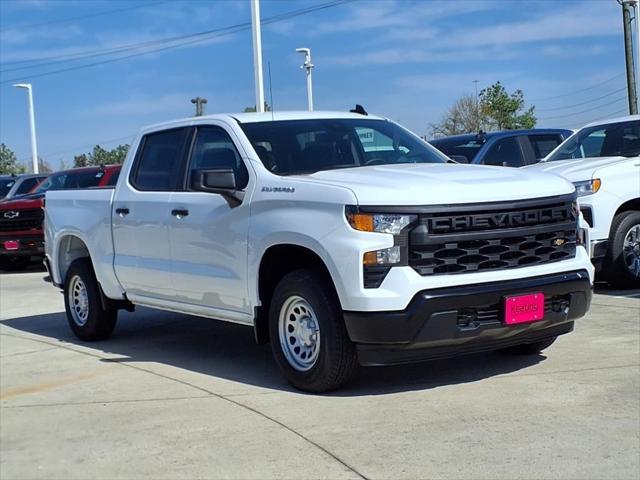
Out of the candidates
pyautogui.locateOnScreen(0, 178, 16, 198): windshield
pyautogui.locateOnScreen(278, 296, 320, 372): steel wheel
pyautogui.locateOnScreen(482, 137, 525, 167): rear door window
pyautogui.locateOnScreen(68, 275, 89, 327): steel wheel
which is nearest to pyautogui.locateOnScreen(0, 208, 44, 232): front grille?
pyautogui.locateOnScreen(0, 178, 16, 198): windshield

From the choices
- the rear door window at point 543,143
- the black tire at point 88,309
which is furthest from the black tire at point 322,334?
the rear door window at point 543,143

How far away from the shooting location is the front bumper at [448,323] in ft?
17.3

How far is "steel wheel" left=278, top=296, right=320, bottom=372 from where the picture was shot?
5797mm

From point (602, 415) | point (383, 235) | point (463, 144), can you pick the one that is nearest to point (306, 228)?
point (383, 235)

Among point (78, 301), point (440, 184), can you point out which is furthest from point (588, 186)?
point (78, 301)

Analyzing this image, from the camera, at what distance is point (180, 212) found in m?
6.85

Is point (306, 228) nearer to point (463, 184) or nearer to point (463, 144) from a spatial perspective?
point (463, 184)

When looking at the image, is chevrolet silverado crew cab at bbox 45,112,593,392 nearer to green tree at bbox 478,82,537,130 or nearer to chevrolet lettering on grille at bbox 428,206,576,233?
chevrolet lettering on grille at bbox 428,206,576,233

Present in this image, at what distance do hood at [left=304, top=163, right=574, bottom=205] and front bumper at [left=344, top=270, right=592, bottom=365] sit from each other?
0.56 m

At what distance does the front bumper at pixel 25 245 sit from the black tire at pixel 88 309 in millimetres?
7753

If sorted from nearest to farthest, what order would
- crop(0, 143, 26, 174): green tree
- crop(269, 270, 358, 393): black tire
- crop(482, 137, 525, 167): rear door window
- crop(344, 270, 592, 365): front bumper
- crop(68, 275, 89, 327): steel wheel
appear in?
crop(344, 270, 592, 365): front bumper < crop(269, 270, 358, 393): black tire < crop(68, 275, 89, 327): steel wheel < crop(482, 137, 525, 167): rear door window < crop(0, 143, 26, 174): green tree

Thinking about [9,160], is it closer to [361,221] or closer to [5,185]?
[5,185]

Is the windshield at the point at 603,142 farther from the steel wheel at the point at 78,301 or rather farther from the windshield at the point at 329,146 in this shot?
the steel wheel at the point at 78,301

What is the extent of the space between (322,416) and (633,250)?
18.0ft
